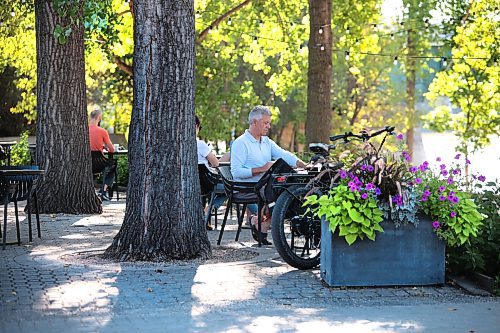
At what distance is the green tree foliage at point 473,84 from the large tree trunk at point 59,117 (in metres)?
21.1

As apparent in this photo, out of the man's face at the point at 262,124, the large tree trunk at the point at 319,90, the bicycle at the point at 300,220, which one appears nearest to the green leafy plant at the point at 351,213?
the bicycle at the point at 300,220

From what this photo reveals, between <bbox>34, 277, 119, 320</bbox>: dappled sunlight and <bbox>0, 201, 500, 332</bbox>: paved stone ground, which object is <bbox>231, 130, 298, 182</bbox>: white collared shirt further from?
<bbox>34, 277, 119, 320</bbox>: dappled sunlight

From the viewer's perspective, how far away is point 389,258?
8984 mm

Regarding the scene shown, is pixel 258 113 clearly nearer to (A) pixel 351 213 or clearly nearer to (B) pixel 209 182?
(B) pixel 209 182

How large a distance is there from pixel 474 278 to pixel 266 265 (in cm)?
201

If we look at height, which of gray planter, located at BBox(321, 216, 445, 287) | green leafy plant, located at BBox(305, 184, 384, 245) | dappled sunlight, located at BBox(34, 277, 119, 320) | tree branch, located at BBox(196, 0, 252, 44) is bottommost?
dappled sunlight, located at BBox(34, 277, 119, 320)

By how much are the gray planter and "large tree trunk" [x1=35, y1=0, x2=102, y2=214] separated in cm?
783

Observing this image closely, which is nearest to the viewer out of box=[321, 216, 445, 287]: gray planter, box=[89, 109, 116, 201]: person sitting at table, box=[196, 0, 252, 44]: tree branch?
box=[321, 216, 445, 287]: gray planter

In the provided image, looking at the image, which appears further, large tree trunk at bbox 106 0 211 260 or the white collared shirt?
the white collared shirt

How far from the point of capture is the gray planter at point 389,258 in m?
8.91

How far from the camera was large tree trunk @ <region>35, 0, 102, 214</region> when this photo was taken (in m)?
16.1

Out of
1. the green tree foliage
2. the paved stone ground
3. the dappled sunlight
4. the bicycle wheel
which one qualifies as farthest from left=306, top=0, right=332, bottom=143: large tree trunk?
the green tree foliage

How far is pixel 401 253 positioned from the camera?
9.00m

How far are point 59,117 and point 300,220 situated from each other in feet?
22.7
